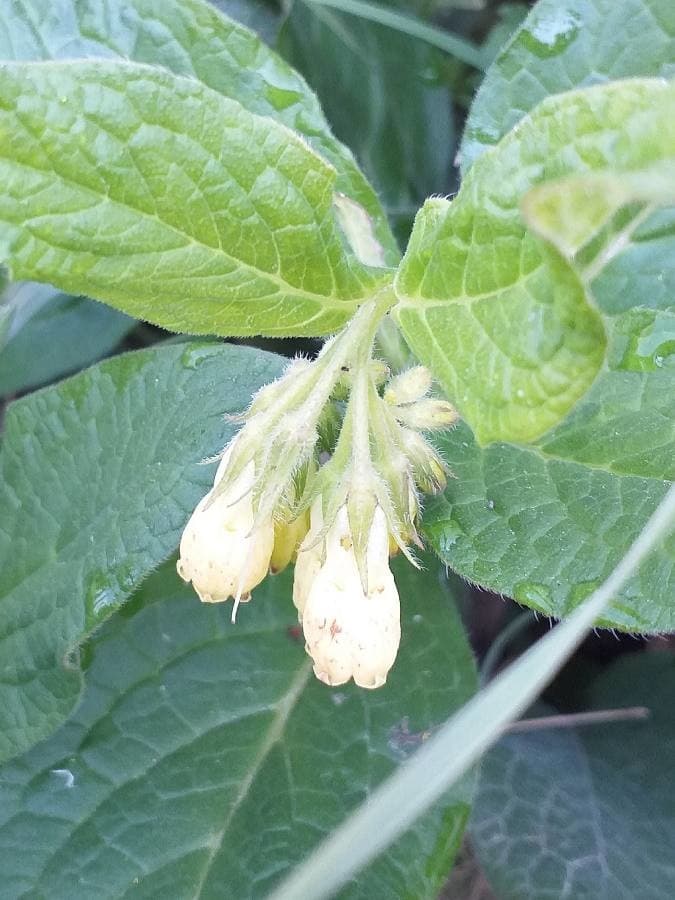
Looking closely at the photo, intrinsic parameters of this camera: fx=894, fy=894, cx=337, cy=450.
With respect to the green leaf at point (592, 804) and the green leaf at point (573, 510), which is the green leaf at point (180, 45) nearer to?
the green leaf at point (573, 510)

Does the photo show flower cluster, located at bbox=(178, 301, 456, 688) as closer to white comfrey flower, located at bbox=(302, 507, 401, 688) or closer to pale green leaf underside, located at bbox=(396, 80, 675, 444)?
white comfrey flower, located at bbox=(302, 507, 401, 688)

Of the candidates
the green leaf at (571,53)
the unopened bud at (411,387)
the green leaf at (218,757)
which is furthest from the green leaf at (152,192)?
the green leaf at (218,757)

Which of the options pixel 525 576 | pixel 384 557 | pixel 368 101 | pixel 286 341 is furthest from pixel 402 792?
pixel 368 101

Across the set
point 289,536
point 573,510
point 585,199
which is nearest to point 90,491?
point 289,536

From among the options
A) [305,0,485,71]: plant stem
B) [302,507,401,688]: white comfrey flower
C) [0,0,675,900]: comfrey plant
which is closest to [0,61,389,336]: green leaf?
[0,0,675,900]: comfrey plant

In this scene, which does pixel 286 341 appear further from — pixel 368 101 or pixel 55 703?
pixel 55 703
